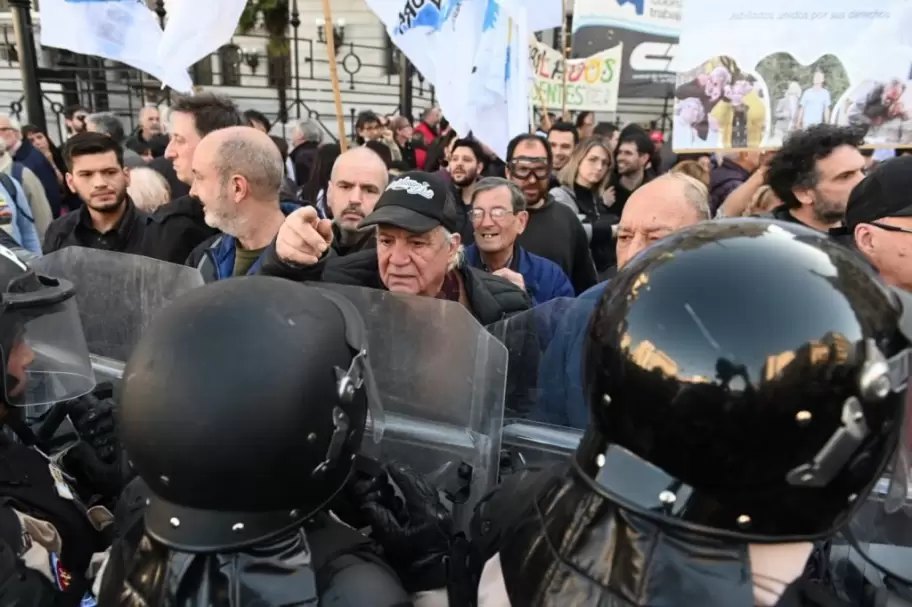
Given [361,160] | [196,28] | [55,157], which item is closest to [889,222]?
[361,160]

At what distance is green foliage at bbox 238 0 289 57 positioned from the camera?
17.8 m

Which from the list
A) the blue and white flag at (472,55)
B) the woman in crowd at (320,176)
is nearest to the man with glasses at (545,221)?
the blue and white flag at (472,55)

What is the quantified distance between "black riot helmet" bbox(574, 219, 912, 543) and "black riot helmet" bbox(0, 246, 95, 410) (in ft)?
4.57

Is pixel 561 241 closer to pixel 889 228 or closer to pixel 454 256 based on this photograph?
pixel 454 256

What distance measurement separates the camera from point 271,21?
60.4ft

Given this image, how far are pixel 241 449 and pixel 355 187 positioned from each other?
3021 mm

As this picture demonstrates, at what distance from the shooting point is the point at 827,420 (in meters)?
1.04

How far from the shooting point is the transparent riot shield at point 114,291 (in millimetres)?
2307

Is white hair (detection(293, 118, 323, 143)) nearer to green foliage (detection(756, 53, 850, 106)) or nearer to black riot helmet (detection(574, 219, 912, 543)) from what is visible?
green foliage (detection(756, 53, 850, 106))

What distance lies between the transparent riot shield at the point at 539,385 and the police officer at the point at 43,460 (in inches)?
41.4

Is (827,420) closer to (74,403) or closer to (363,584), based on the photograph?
(363,584)

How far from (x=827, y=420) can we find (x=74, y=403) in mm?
2102

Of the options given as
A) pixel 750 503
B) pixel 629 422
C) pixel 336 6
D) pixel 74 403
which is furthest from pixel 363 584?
pixel 336 6

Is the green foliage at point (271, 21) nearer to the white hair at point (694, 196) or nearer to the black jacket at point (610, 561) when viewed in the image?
the white hair at point (694, 196)
